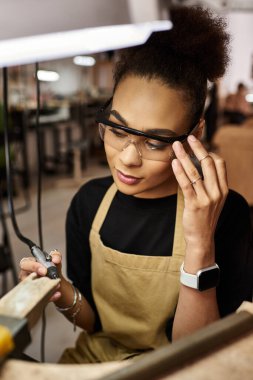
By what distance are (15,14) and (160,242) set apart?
697 mm

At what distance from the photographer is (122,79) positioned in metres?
0.89

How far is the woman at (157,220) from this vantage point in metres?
0.79

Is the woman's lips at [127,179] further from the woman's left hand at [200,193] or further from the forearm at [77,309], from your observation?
the forearm at [77,309]

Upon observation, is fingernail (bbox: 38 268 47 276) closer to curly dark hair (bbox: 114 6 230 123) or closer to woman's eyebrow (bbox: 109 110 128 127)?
woman's eyebrow (bbox: 109 110 128 127)

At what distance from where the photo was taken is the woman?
0.79 meters

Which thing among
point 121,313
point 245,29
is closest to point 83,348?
point 121,313

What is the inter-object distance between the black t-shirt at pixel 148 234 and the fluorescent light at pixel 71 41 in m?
0.50

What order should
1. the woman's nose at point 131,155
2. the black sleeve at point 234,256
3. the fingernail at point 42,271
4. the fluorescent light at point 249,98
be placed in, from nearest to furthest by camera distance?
1. the fingernail at point 42,271
2. the woman's nose at point 131,155
3. the black sleeve at point 234,256
4. the fluorescent light at point 249,98

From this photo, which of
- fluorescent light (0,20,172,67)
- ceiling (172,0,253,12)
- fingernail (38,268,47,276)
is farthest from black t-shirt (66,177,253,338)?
ceiling (172,0,253,12)

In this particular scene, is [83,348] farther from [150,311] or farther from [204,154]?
[204,154]

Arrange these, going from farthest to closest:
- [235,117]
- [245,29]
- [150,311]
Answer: [245,29] → [235,117] → [150,311]

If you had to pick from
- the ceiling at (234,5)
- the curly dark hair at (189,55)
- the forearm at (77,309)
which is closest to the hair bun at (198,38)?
the curly dark hair at (189,55)

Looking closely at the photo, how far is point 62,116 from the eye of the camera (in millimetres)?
6066

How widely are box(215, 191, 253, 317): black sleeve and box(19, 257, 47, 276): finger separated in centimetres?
43
